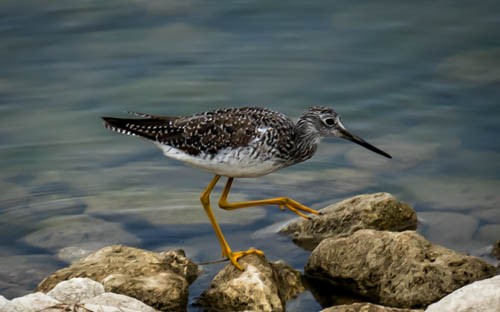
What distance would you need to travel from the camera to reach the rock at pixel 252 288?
8617mm

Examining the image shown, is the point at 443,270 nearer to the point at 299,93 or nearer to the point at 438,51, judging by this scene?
the point at 299,93

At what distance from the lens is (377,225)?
10047 mm

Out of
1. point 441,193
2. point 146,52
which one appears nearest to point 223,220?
point 441,193

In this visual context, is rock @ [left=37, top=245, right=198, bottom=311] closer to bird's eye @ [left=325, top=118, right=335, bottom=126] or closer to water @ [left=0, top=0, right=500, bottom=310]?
water @ [left=0, top=0, right=500, bottom=310]

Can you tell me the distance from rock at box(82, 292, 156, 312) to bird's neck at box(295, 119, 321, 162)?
278 cm

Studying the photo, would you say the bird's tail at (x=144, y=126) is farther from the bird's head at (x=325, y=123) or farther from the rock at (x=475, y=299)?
the rock at (x=475, y=299)

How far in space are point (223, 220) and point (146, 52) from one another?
4.94 m

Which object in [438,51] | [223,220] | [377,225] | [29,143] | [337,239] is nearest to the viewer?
[337,239]

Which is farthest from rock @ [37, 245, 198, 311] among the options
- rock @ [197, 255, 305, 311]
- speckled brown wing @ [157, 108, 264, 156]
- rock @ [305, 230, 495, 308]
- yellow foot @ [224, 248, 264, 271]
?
rock @ [305, 230, 495, 308]

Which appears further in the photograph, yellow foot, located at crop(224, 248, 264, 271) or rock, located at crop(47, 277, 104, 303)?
yellow foot, located at crop(224, 248, 264, 271)

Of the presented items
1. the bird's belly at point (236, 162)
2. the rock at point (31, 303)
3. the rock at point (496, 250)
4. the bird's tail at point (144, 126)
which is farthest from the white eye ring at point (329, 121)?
the rock at point (31, 303)

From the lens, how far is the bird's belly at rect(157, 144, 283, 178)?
31.6 feet

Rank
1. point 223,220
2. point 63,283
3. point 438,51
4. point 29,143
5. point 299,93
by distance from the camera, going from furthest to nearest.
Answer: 1. point 438,51
2. point 299,93
3. point 29,143
4. point 223,220
5. point 63,283

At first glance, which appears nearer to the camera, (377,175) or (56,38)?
(377,175)
